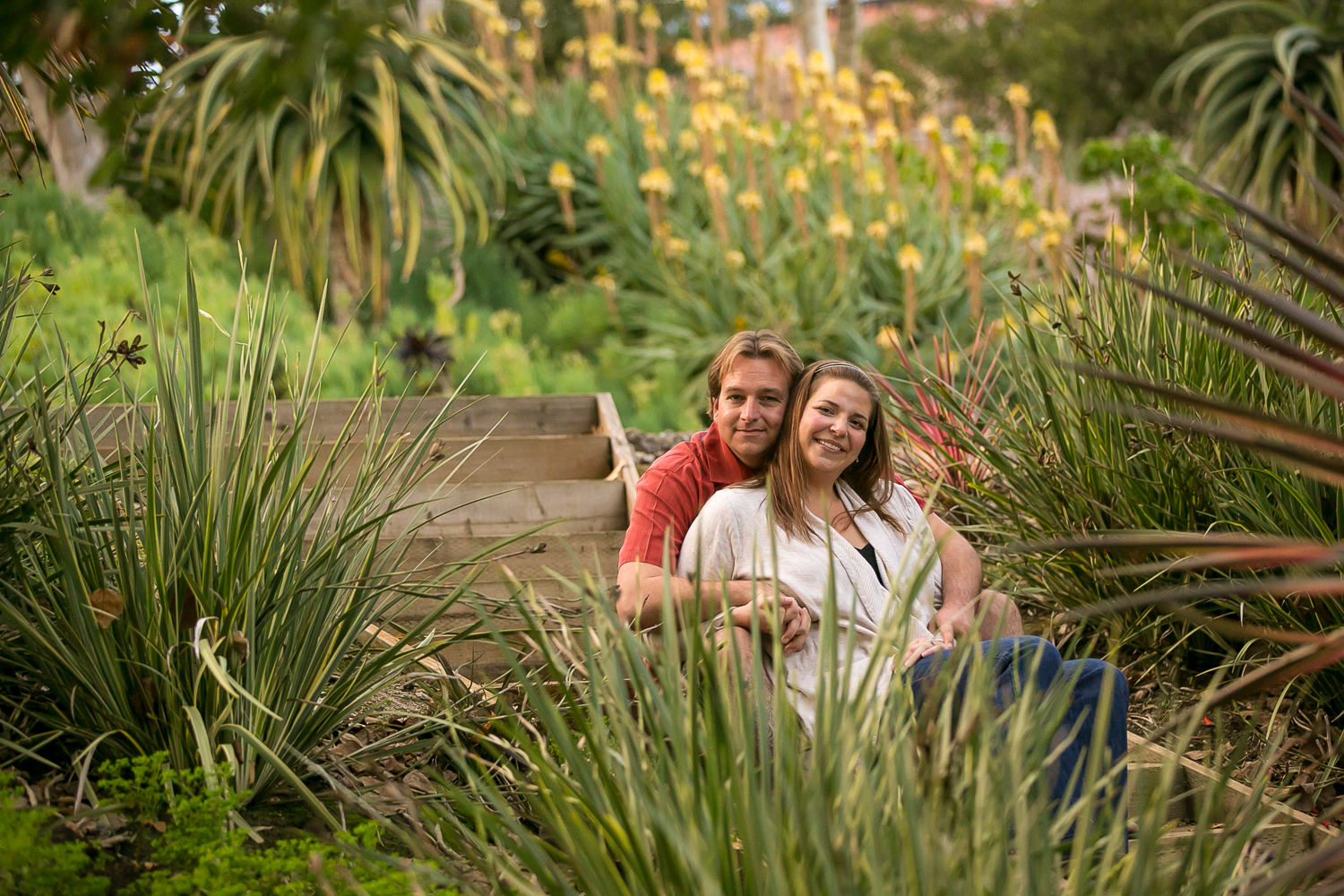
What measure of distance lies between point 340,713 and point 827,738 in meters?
1.07

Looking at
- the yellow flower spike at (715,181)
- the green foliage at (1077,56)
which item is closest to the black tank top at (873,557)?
the yellow flower spike at (715,181)

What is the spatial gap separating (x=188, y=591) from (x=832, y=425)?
1.48 m

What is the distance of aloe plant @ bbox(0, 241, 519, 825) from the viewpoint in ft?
6.59

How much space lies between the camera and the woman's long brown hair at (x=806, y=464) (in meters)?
2.72

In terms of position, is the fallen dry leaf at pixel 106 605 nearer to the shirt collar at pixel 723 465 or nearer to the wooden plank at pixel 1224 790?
the shirt collar at pixel 723 465

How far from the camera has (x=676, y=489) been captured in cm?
284

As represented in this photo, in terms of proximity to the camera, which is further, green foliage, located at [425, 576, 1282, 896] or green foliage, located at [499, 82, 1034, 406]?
green foliage, located at [499, 82, 1034, 406]

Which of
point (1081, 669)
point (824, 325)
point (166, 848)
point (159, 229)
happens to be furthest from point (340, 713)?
point (159, 229)

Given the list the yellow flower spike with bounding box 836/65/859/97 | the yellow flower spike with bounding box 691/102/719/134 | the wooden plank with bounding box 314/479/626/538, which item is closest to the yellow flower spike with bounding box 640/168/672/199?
the yellow flower spike with bounding box 691/102/719/134

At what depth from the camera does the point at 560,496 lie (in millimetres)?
3928

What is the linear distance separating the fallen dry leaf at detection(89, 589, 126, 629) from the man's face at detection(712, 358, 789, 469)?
4.86 ft

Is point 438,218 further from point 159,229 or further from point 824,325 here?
point 824,325

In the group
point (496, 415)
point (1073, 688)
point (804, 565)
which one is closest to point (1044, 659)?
point (1073, 688)

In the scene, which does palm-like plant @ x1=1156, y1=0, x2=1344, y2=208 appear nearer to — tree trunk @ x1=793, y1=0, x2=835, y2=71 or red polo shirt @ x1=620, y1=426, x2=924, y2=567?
red polo shirt @ x1=620, y1=426, x2=924, y2=567
